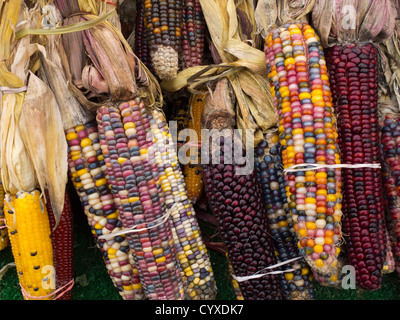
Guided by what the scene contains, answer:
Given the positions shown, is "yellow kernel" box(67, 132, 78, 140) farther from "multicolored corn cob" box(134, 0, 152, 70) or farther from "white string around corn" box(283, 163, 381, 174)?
"white string around corn" box(283, 163, 381, 174)

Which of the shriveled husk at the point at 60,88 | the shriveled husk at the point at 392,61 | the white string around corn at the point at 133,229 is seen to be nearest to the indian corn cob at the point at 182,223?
the white string around corn at the point at 133,229

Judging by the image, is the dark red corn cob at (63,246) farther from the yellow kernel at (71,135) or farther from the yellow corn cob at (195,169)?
the yellow corn cob at (195,169)

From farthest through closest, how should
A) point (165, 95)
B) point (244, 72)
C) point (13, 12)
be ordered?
1. point (165, 95)
2. point (244, 72)
3. point (13, 12)

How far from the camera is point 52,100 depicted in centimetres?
192

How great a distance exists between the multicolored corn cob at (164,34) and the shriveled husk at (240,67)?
0.14 m

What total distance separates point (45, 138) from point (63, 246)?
2.20ft

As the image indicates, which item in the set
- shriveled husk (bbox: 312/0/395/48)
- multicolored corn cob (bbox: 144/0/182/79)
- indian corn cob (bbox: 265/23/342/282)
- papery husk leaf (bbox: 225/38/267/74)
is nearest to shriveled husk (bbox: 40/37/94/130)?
multicolored corn cob (bbox: 144/0/182/79)

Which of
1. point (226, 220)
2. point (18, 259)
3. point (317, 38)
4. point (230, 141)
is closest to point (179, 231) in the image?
point (226, 220)

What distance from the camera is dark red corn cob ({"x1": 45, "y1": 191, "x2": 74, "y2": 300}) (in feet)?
6.92

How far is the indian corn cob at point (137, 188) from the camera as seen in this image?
1881 mm

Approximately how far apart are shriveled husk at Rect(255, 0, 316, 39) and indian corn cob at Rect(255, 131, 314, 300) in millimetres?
667

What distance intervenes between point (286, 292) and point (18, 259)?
5.05 ft

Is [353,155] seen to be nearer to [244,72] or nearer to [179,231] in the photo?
[244,72]

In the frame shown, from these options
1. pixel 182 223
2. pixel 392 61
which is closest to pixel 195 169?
pixel 182 223
